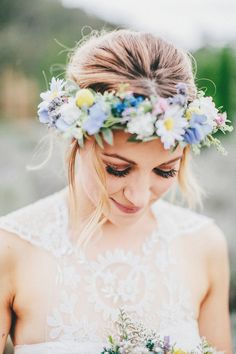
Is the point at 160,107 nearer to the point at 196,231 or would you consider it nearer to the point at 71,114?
the point at 71,114

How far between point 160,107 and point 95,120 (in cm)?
27

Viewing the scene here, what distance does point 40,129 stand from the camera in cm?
745

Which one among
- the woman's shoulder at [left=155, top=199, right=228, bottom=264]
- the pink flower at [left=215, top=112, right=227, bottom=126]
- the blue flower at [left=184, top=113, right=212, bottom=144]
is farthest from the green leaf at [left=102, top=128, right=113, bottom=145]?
the woman's shoulder at [left=155, top=199, right=228, bottom=264]

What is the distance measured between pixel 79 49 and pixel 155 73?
20.6 inches

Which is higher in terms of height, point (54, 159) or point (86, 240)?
point (54, 159)

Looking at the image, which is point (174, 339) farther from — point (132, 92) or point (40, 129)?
point (40, 129)

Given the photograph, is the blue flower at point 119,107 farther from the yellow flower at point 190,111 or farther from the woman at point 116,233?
the yellow flower at point 190,111

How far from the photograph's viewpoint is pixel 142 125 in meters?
2.39

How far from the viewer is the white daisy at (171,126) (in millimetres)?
2408

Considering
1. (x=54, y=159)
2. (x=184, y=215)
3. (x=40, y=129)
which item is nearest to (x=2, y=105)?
(x=40, y=129)

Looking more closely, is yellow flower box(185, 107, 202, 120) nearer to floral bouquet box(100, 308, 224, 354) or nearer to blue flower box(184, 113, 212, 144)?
blue flower box(184, 113, 212, 144)

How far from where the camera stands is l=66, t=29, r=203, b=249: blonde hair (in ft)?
8.41

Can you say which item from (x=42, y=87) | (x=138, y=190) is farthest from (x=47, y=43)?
(x=138, y=190)

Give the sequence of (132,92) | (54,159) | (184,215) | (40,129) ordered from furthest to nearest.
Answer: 1. (40,129)
2. (54,159)
3. (184,215)
4. (132,92)
